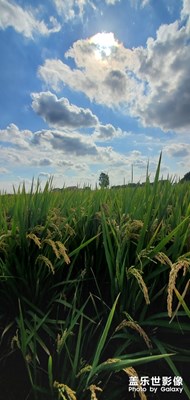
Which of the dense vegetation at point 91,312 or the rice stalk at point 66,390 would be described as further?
the dense vegetation at point 91,312

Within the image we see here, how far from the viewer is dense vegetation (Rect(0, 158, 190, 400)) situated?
1.28m

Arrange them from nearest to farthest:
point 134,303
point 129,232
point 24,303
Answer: point 134,303
point 129,232
point 24,303

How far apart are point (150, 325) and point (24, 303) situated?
60 centimetres

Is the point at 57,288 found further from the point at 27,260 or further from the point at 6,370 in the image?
the point at 6,370

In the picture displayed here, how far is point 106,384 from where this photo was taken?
1.36 meters

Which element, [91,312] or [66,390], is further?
[91,312]

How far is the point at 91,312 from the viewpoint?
1.52m

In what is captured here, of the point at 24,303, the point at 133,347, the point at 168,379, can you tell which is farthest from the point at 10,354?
the point at 168,379

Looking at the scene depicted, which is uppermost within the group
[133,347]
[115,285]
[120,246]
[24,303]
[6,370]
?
[120,246]

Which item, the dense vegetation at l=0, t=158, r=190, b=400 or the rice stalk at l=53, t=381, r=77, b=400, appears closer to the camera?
the rice stalk at l=53, t=381, r=77, b=400

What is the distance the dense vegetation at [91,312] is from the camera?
4.21ft

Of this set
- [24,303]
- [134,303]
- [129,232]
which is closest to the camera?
[134,303]

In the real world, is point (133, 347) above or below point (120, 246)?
below

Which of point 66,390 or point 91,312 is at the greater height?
point 91,312
